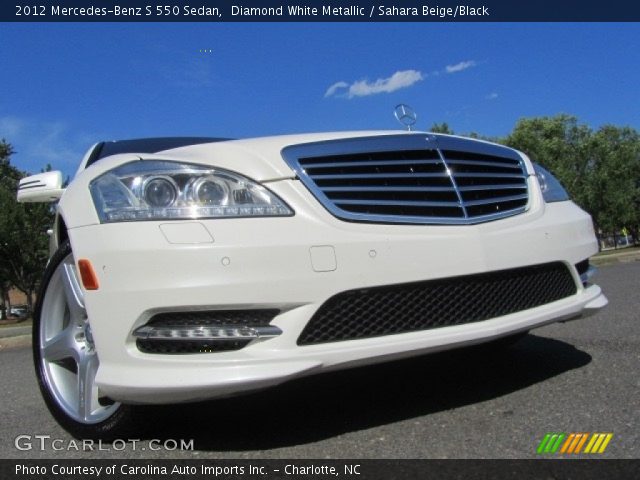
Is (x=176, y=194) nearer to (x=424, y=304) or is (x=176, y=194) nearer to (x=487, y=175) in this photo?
(x=424, y=304)

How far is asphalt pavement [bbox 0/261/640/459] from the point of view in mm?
2209

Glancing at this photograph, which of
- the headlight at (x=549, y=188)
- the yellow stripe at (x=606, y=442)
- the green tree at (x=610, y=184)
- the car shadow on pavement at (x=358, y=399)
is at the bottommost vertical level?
the green tree at (x=610, y=184)

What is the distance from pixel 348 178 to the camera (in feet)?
7.84

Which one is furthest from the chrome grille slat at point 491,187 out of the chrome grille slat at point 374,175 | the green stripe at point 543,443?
the green stripe at point 543,443

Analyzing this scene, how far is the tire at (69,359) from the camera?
2432 millimetres

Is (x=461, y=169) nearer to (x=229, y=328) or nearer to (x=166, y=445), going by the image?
(x=229, y=328)

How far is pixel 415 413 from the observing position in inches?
101

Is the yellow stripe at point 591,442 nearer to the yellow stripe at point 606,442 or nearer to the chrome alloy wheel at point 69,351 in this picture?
the yellow stripe at point 606,442

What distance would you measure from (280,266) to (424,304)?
0.61 metres

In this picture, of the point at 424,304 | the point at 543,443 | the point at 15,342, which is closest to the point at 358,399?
the point at 424,304

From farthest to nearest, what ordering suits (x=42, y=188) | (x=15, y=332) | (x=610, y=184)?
1. (x=610, y=184)
2. (x=15, y=332)
3. (x=42, y=188)

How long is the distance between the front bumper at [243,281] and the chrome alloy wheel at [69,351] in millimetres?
348

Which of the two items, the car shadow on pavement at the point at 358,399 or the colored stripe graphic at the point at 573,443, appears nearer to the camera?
the colored stripe graphic at the point at 573,443
